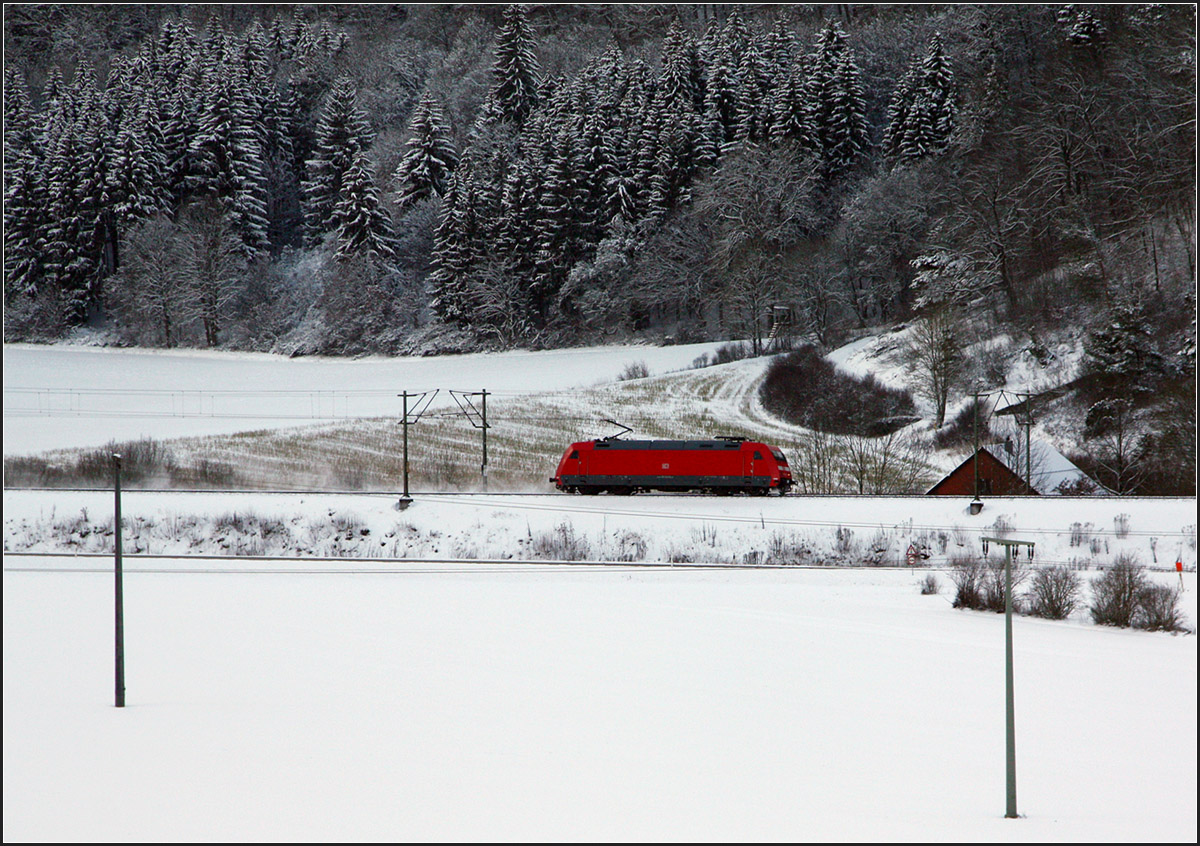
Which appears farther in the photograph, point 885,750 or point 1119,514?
point 1119,514

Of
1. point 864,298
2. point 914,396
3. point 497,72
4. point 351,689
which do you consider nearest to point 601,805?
point 351,689

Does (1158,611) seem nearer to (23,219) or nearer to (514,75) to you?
(514,75)

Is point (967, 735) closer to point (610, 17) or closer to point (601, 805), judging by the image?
point (601, 805)

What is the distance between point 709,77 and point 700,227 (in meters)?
15.5

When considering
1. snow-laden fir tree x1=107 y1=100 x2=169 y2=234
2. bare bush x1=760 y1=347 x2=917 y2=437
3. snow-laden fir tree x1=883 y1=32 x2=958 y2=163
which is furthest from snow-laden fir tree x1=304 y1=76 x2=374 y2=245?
bare bush x1=760 y1=347 x2=917 y2=437

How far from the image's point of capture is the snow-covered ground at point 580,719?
8.90 meters

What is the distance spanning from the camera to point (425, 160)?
7500 centimetres

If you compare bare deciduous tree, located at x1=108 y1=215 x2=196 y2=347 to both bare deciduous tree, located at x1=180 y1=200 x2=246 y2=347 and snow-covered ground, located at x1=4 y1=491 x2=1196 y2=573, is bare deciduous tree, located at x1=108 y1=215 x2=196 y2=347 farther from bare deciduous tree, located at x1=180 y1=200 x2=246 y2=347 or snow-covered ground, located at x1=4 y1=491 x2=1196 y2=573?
snow-covered ground, located at x1=4 y1=491 x2=1196 y2=573

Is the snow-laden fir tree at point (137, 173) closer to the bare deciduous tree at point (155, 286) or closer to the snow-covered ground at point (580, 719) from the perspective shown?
the bare deciduous tree at point (155, 286)

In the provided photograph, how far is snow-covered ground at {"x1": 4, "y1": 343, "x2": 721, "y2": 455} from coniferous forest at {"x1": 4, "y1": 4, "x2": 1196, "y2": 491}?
4.11 m

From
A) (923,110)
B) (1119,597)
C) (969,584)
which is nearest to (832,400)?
(969,584)

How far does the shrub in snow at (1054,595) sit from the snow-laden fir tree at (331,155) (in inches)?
2632

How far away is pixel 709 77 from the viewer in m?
72.4

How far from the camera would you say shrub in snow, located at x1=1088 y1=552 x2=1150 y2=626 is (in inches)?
Result: 789
